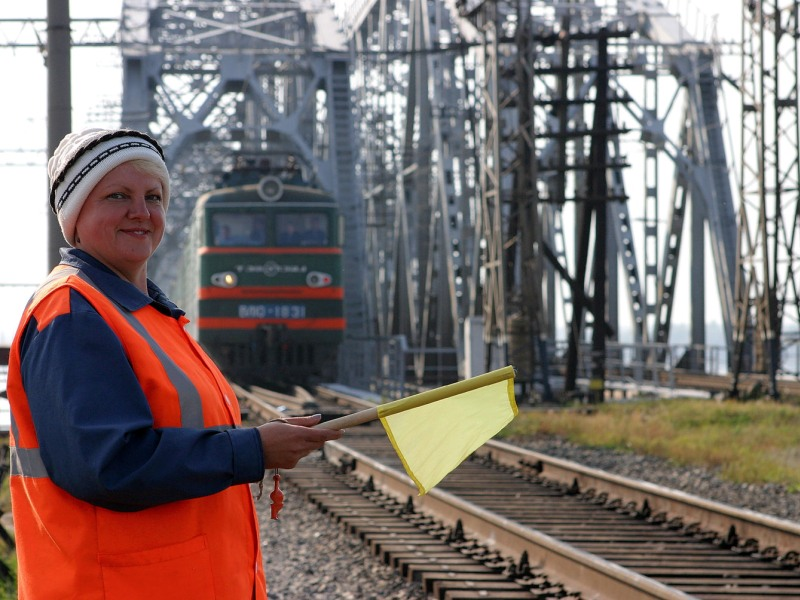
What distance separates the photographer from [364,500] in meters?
9.23

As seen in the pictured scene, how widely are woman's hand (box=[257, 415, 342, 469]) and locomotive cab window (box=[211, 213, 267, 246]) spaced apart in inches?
733

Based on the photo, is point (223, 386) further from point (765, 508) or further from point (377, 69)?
point (377, 69)

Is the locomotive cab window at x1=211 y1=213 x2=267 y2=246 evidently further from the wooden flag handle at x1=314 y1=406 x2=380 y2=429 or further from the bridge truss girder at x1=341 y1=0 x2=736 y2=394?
the wooden flag handle at x1=314 y1=406 x2=380 y2=429

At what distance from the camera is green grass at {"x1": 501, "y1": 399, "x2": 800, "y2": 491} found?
11625mm

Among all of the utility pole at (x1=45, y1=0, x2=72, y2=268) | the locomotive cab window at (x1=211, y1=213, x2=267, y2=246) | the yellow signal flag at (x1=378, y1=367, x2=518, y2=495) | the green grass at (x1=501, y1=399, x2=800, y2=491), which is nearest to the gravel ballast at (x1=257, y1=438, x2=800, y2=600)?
the green grass at (x1=501, y1=399, x2=800, y2=491)

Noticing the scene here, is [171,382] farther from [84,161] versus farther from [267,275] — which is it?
[267,275]

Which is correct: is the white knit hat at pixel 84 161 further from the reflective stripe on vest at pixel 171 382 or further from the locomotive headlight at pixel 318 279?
the locomotive headlight at pixel 318 279

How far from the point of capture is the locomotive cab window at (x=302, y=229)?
20.9 m

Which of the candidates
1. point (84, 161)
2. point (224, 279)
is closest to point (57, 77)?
point (84, 161)

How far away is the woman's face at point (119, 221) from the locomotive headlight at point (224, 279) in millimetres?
18215

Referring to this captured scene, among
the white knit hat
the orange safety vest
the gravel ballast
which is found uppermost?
the white knit hat

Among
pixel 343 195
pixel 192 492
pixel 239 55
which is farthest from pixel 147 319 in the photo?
pixel 239 55

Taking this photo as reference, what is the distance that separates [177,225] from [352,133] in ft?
77.2

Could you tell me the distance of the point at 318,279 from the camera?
21.0 metres
